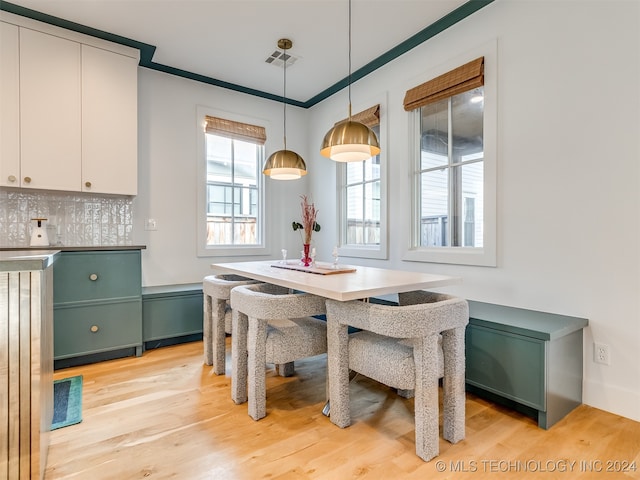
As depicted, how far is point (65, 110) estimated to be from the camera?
2854 millimetres

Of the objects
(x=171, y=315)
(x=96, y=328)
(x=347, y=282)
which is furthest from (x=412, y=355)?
(x=96, y=328)

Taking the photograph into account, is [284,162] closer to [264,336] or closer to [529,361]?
[264,336]

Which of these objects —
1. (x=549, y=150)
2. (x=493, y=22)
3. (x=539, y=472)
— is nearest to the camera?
(x=539, y=472)

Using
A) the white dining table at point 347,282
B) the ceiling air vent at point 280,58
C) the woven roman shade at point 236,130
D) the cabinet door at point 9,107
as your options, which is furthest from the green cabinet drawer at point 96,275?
the ceiling air vent at point 280,58

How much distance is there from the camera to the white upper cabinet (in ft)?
8.71

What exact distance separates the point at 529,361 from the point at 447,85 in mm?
2158

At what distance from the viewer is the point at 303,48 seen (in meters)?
3.27

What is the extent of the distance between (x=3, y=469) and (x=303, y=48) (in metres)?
3.46

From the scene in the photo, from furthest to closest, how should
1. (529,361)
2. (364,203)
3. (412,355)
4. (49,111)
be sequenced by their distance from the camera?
(364,203) → (49,111) → (529,361) → (412,355)

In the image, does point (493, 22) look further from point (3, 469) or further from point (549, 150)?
point (3, 469)

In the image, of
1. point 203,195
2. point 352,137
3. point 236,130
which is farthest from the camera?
point 236,130

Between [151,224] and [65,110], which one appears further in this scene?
[151,224]

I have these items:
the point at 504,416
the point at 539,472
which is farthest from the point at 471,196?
the point at 539,472

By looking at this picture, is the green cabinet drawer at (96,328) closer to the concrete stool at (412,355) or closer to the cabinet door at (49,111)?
the cabinet door at (49,111)
